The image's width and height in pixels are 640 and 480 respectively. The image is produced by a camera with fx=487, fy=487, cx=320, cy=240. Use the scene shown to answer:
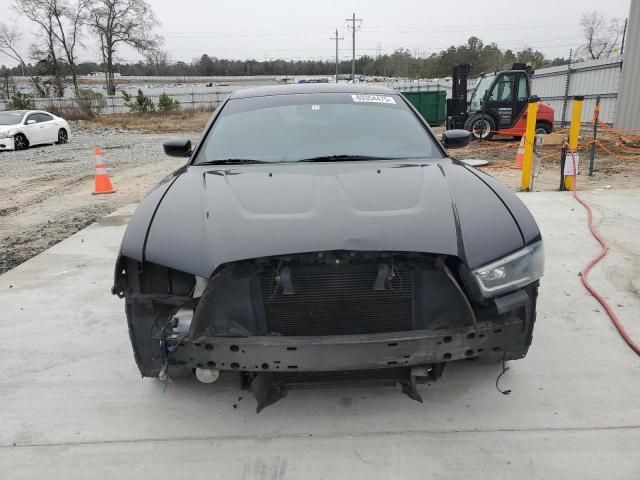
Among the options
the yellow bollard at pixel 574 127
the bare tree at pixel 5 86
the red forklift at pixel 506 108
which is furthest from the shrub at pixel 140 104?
the yellow bollard at pixel 574 127

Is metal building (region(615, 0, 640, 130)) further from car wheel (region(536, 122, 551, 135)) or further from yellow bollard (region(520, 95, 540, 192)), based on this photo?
yellow bollard (region(520, 95, 540, 192))

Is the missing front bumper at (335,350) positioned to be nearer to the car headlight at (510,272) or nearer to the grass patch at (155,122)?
the car headlight at (510,272)

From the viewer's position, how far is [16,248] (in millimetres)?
5484

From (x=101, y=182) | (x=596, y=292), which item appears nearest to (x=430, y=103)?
(x=101, y=182)

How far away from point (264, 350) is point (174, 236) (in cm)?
64

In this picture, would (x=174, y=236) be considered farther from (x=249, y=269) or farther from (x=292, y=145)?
(x=292, y=145)

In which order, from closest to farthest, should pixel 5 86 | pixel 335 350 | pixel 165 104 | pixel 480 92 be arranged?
1. pixel 335 350
2. pixel 480 92
3. pixel 165 104
4. pixel 5 86

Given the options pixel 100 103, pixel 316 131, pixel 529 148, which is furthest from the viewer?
pixel 100 103

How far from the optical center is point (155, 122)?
30266 millimetres

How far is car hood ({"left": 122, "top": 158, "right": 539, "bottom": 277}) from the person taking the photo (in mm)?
1973

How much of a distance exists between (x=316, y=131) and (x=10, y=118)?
1628cm

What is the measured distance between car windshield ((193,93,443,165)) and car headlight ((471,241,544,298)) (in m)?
1.13

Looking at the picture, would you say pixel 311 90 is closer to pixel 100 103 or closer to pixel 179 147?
pixel 179 147

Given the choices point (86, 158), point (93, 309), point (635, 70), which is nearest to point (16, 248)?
point (93, 309)
